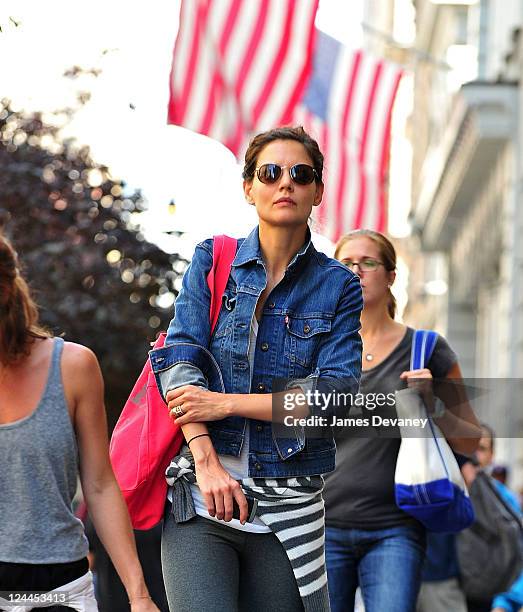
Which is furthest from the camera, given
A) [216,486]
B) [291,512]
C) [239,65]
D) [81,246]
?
[81,246]

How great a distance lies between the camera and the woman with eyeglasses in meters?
5.96

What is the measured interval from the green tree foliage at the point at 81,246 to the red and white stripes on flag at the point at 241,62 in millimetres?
1637

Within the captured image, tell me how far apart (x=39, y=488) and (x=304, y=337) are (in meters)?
0.96

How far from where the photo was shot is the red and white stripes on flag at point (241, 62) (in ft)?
45.0

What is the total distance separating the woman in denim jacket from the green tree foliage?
902 cm

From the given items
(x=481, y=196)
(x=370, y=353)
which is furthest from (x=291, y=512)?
(x=481, y=196)

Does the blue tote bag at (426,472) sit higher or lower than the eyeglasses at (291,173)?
lower

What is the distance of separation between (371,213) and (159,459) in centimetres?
1263

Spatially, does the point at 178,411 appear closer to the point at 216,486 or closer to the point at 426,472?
the point at 216,486

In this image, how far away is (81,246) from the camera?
1678 centimetres

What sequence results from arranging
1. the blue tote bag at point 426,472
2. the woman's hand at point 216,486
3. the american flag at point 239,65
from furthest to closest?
the american flag at point 239,65 → the blue tote bag at point 426,472 → the woman's hand at point 216,486

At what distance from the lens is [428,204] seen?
3503cm

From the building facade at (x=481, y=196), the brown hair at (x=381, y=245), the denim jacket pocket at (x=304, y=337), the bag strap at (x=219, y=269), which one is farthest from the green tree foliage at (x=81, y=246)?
the denim jacket pocket at (x=304, y=337)

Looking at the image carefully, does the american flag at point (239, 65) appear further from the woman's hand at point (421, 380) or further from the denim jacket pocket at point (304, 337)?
the denim jacket pocket at point (304, 337)
